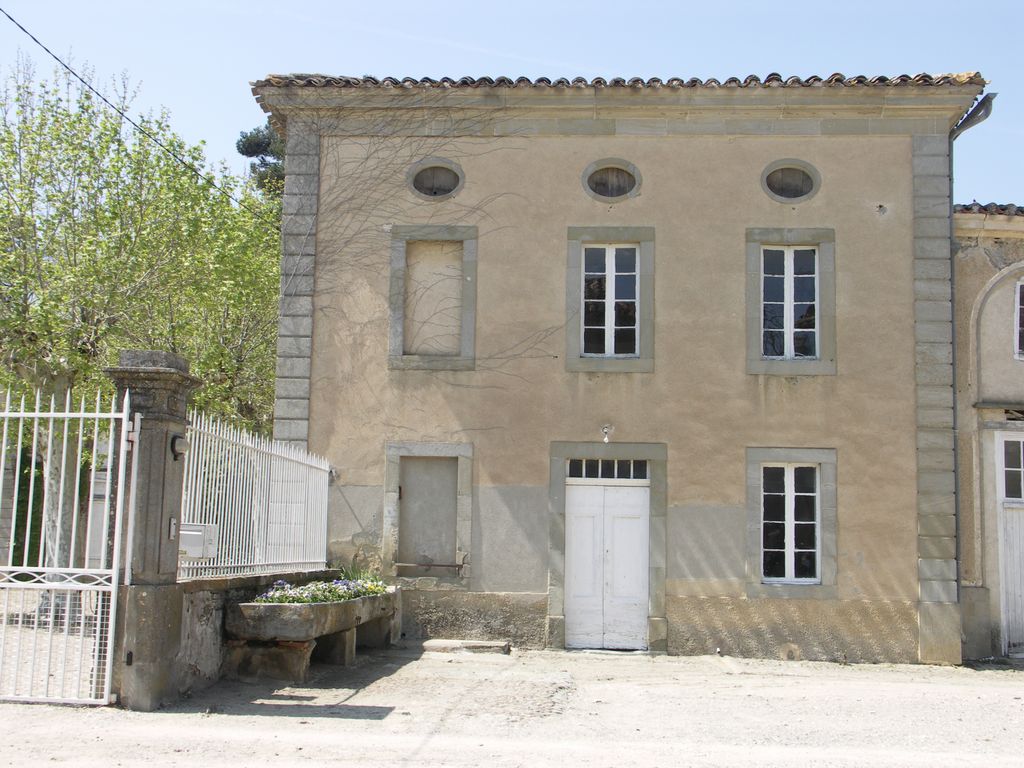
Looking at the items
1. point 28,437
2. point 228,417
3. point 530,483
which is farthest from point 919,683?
point 228,417

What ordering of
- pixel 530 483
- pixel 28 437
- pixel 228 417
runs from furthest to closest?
pixel 228 417
pixel 28 437
pixel 530 483

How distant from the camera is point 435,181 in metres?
13.2

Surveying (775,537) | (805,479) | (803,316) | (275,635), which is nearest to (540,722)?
(275,635)

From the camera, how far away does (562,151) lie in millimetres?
13078

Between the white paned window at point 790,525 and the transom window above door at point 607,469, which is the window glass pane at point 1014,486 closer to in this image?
the white paned window at point 790,525

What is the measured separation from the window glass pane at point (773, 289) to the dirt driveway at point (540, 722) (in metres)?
4.36

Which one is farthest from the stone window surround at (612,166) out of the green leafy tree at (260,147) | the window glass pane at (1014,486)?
the green leafy tree at (260,147)

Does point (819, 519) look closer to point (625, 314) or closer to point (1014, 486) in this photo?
point (1014, 486)

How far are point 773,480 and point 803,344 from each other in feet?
5.38

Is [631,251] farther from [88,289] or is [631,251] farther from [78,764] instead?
[78,764]

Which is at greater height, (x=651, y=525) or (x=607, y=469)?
(x=607, y=469)

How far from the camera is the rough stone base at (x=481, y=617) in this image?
12.4 metres

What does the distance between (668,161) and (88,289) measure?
25.4 feet

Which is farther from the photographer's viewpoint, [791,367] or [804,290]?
[804,290]
